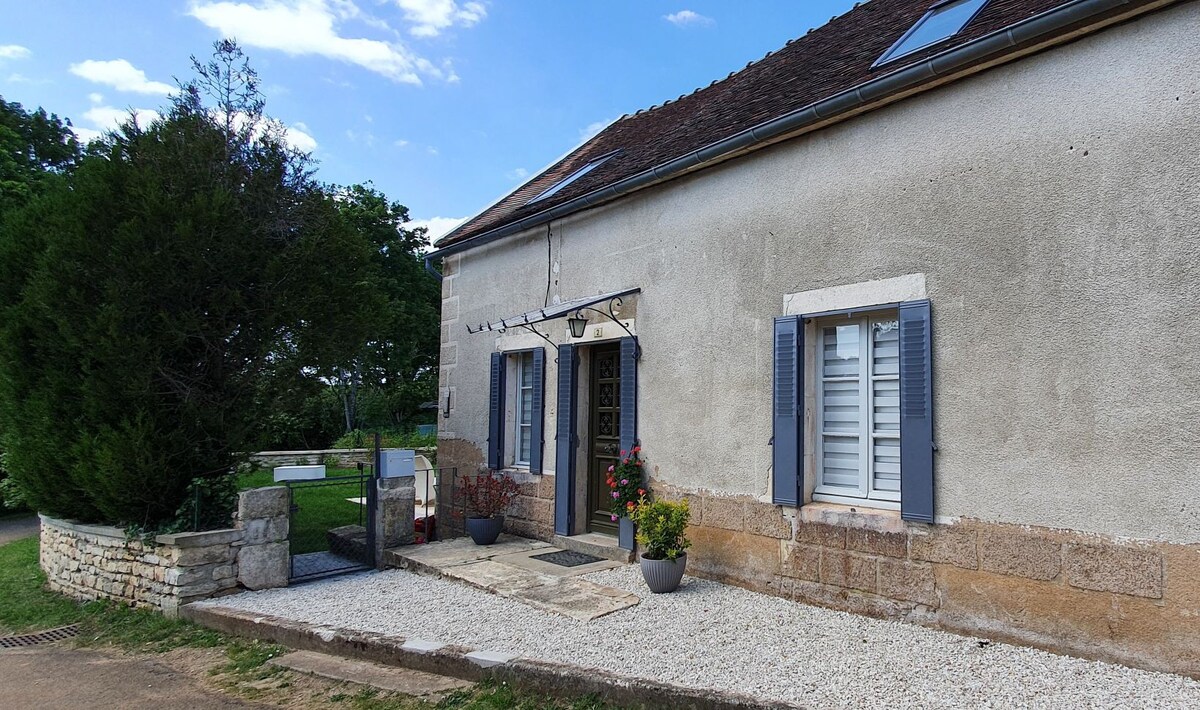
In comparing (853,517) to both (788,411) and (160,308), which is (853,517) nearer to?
(788,411)

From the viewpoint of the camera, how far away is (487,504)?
25.4 ft

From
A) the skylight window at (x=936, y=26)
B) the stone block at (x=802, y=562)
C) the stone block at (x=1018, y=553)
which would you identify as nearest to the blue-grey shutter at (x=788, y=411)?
the stone block at (x=802, y=562)

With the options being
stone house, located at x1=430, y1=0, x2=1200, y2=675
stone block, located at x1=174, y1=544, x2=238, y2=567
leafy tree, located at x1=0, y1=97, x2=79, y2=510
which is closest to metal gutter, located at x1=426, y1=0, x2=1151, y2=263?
stone house, located at x1=430, y1=0, x2=1200, y2=675

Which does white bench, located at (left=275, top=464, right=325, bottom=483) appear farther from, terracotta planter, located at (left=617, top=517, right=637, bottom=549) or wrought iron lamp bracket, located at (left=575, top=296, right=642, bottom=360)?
wrought iron lamp bracket, located at (left=575, top=296, right=642, bottom=360)

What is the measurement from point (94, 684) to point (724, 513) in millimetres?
4833

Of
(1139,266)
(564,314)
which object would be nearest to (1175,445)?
(1139,266)

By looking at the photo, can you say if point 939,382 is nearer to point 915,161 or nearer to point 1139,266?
point 1139,266

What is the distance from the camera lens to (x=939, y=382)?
15.0ft

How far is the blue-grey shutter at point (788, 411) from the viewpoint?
5.27 metres

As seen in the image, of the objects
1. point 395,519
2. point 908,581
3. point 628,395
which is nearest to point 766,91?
point 628,395

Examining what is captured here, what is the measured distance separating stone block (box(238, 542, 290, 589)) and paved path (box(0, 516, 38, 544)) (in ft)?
23.1

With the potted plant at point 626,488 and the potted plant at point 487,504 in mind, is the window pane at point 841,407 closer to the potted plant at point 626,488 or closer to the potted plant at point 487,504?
the potted plant at point 626,488

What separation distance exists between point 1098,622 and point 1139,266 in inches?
80.6

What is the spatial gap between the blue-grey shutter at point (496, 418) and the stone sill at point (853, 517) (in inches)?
168
